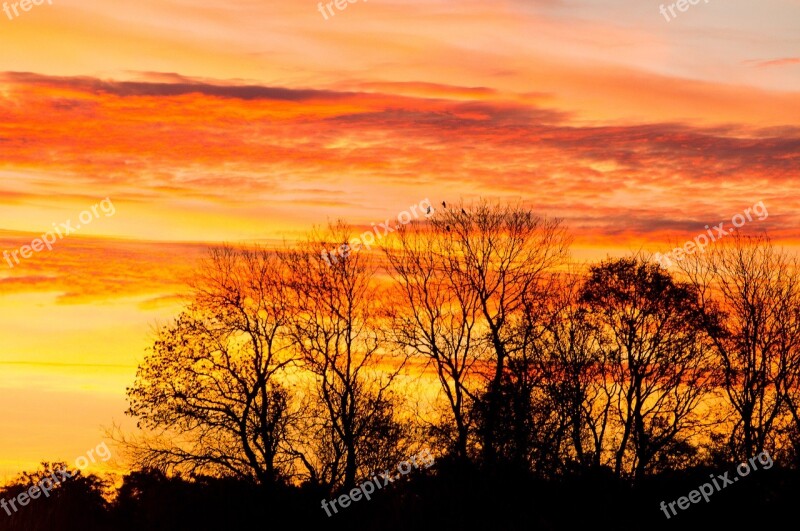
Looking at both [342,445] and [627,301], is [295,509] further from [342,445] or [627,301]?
[627,301]

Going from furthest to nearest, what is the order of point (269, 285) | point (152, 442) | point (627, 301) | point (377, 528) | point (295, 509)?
point (627, 301), point (269, 285), point (152, 442), point (295, 509), point (377, 528)

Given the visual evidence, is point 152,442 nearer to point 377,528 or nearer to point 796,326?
point 377,528

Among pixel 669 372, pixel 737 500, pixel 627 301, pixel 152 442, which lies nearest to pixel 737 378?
pixel 669 372

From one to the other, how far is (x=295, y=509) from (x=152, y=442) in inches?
326

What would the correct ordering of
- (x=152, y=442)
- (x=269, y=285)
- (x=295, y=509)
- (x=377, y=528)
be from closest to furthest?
(x=377, y=528) → (x=295, y=509) → (x=152, y=442) → (x=269, y=285)

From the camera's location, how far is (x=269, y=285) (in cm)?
5584

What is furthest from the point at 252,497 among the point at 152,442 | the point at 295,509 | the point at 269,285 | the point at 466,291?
the point at 466,291

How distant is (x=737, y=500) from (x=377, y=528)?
59.6 feet

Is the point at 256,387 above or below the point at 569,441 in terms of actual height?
above

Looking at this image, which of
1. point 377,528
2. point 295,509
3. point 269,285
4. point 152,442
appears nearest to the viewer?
point 377,528

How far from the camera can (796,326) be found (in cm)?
5744

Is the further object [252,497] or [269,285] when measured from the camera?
[269,285]

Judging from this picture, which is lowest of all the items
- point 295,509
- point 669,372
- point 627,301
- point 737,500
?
point 737,500

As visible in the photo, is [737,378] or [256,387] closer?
[256,387]
